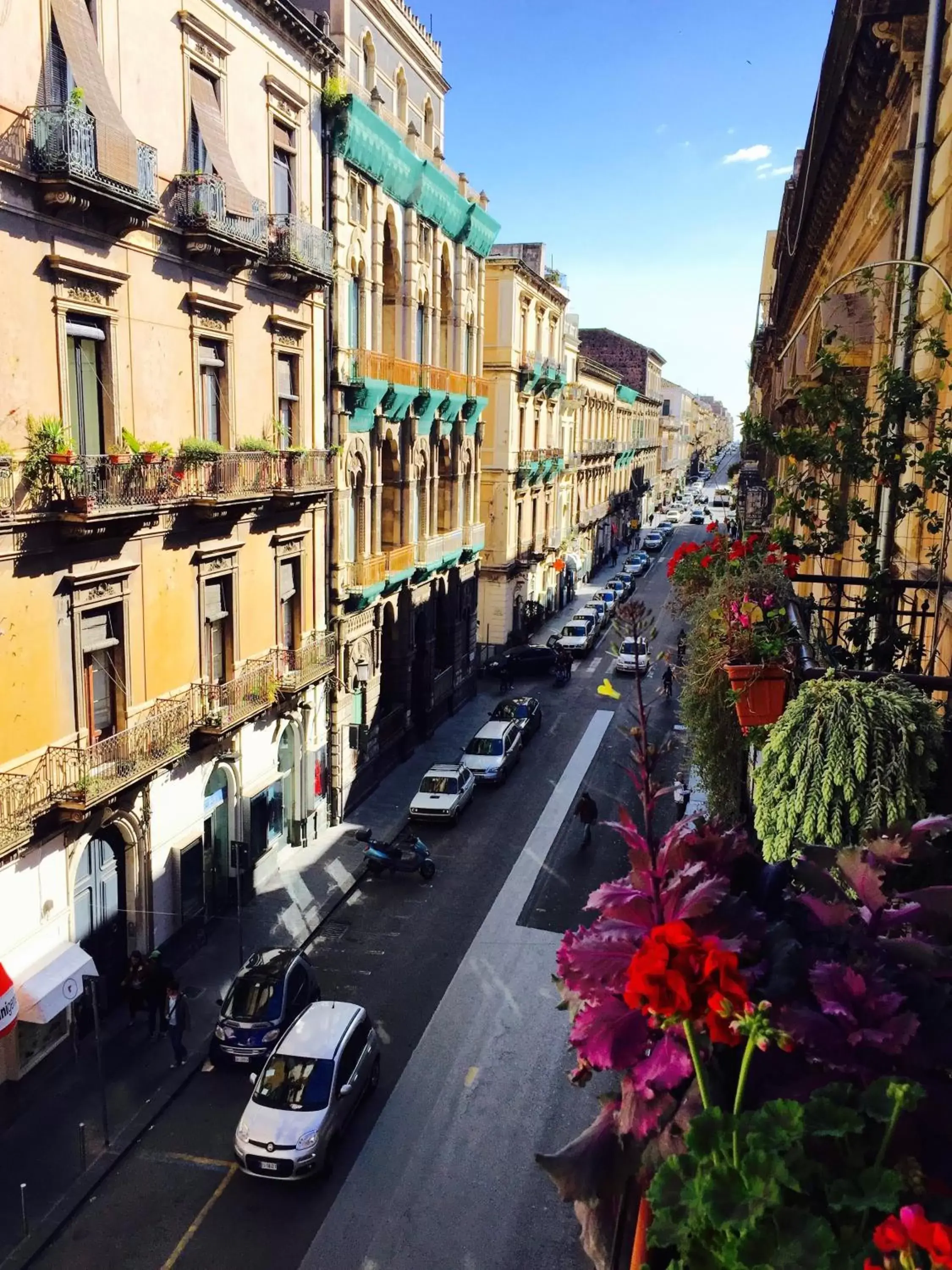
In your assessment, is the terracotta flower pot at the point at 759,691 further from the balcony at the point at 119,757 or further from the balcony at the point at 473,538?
the balcony at the point at 473,538

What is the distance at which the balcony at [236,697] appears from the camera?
62.5 ft

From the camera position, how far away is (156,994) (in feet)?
54.3

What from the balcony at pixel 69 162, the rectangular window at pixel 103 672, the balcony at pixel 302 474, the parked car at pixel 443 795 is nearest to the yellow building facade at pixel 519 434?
the parked car at pixel 443 795

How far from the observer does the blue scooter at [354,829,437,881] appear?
2273 cm

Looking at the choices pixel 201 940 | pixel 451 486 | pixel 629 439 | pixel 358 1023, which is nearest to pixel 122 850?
pixel 201 940

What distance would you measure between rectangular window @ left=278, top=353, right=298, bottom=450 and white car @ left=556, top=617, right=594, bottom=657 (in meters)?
23.2

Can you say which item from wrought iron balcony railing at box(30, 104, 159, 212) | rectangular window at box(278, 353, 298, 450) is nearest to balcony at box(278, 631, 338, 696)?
rectangular window at box(278, 353, 298, 450)

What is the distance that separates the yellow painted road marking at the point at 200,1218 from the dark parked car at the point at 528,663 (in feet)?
96.7

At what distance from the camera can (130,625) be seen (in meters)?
17.2

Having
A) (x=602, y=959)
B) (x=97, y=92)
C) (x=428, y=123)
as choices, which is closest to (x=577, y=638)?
(x=428, y=123)

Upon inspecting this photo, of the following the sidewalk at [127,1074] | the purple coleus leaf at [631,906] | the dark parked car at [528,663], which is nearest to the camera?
the purple coleus leaf at [631,906]

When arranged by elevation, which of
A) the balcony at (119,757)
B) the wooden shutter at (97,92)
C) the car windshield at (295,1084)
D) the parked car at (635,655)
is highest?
the wooden shutter at (97,92)

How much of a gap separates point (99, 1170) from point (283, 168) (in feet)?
64.7

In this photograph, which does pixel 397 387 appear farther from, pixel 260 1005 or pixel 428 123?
pixel 260 1005
